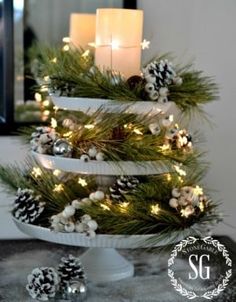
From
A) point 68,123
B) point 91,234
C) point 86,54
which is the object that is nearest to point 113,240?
point 91,234

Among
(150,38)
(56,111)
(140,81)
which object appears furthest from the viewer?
(150,38)

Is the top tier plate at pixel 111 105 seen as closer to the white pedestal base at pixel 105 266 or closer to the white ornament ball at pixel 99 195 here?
the white ornament ball at pixel 99 195

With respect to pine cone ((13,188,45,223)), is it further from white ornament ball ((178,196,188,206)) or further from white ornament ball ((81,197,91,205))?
white ornament ball ((178,196,188,206))

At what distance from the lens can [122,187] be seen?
3.22 feet

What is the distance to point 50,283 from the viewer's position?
98cm

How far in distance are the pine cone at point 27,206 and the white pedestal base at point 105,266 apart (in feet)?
0.47

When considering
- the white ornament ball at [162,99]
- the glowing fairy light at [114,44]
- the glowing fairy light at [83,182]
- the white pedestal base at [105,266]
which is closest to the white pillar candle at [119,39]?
the glowing fairy light at [114,44]

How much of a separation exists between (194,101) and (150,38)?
12.6 inches

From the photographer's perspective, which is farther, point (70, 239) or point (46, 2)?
point (46, 2)

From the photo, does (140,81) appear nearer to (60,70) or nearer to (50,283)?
Result: (60,70)

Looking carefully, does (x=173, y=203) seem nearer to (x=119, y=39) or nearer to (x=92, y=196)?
(x=92, y=196)

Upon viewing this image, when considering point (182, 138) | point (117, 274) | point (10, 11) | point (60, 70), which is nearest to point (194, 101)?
point (182, 138)

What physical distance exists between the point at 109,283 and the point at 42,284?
13cm

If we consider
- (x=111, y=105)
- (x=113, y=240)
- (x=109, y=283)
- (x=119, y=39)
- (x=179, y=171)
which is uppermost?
(x=119, y=39)
